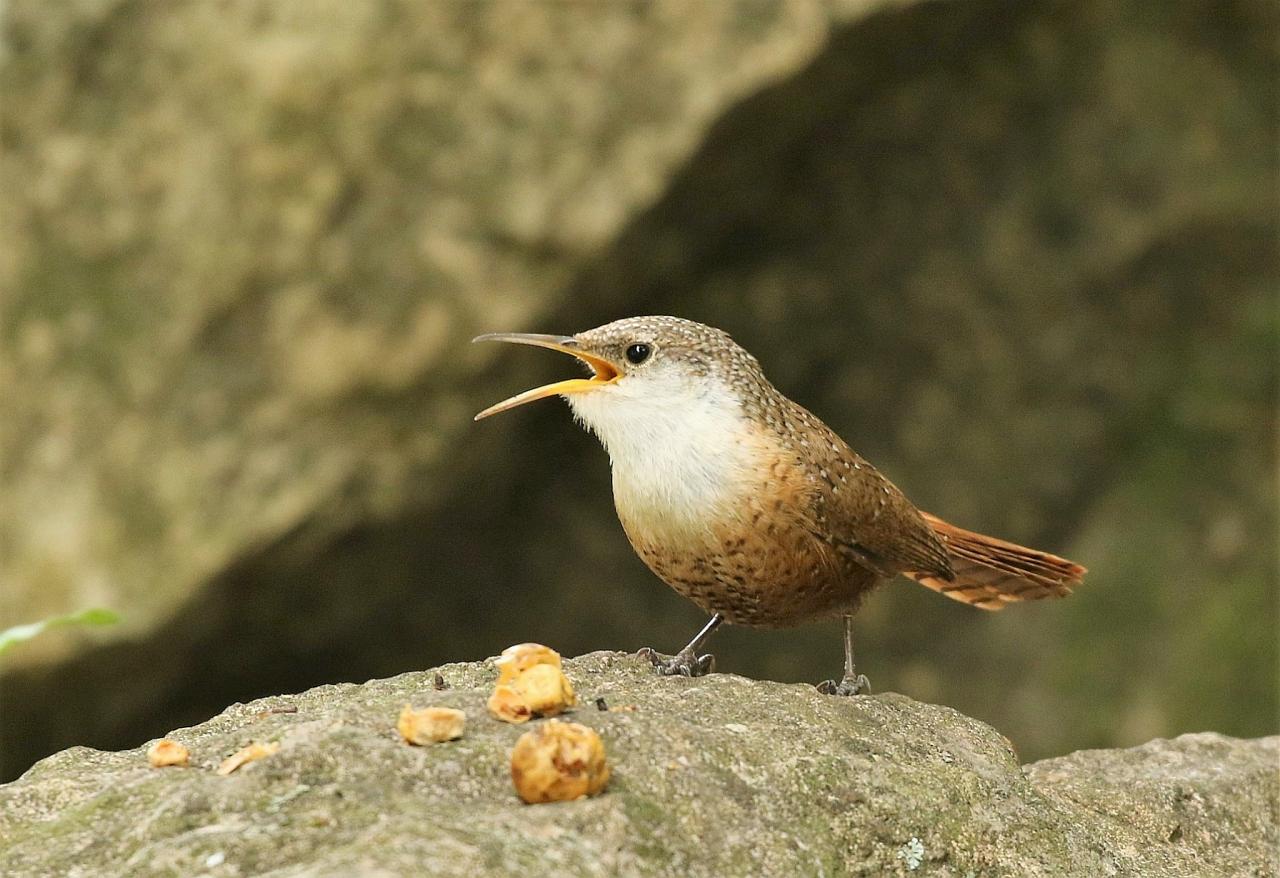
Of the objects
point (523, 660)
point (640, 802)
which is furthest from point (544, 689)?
point (640, 802)

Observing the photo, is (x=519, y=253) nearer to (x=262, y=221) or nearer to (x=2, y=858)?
(x=262, y=221)

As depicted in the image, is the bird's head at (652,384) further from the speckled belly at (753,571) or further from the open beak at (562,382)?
the speckled belly at (753,571)

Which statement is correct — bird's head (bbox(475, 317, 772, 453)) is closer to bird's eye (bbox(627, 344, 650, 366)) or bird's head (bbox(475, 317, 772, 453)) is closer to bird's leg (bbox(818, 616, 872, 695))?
bird's eye (bbox(627, 344, 650, 366))

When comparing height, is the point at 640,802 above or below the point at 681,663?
below

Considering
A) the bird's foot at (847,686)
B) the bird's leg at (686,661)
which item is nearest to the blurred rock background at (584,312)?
the bird's leg at (686,661)

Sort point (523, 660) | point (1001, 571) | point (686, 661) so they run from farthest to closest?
point (1001, 571), point (686, 661), point (523, 660)

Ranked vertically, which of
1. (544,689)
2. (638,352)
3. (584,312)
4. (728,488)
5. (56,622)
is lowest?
(56,622)

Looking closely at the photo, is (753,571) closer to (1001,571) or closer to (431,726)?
(1001,571)
